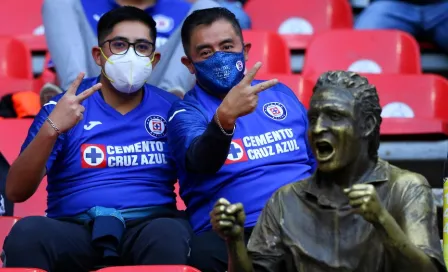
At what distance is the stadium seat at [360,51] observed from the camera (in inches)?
240

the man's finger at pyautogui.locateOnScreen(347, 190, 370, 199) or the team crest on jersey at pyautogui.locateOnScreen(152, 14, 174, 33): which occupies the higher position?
the team crest on jersey at pyautogui.locateOnScreen(152, 14, 174, 33)

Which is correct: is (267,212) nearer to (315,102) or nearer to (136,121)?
(315,102)

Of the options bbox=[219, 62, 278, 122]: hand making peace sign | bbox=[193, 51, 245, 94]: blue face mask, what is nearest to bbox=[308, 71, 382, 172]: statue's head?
bbox=[219, 62, 278, 122]: hand making peace sign

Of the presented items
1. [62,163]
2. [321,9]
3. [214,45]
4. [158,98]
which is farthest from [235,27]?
[321,9]

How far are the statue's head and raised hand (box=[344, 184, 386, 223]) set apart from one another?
0.70 ft

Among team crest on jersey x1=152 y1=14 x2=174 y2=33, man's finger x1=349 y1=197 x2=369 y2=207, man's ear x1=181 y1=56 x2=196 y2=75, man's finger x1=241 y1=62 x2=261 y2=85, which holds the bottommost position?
man's finger x1=349 y1=197 x2=369 y2=207

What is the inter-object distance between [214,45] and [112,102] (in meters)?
0.44

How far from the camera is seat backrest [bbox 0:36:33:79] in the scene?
6.19 meters

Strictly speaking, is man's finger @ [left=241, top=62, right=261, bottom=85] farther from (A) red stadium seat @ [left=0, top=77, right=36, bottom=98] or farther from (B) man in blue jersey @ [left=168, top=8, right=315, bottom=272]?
(A) red stadium seat @ [left=0, top=77, right=36, bottom=98]

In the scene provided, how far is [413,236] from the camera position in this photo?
2.90 m

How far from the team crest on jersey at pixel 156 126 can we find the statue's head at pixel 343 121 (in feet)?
4.53

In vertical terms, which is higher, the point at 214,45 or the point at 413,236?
the point at 214,45

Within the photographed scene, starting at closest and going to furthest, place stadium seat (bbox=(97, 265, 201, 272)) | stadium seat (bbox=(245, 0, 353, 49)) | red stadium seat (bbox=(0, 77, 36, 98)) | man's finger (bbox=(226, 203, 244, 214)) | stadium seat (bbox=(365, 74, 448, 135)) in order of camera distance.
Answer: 1. man's finger (bbox=(226, 203, 244, 214))
2. stadium seat (bbox=(97, 265, 201, 272))
3. stadium seat (bbox=(365, 74, 448, 135))
4. red stadium seat (bbox=(0, 77, 36, 98))
5. stadium seat (bbox=(245, 0, 353, 49))

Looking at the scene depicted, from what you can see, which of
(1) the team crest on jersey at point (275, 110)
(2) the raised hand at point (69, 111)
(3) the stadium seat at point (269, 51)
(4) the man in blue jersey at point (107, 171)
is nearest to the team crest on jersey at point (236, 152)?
(1) the team crest on jersey at point (275, 110)
